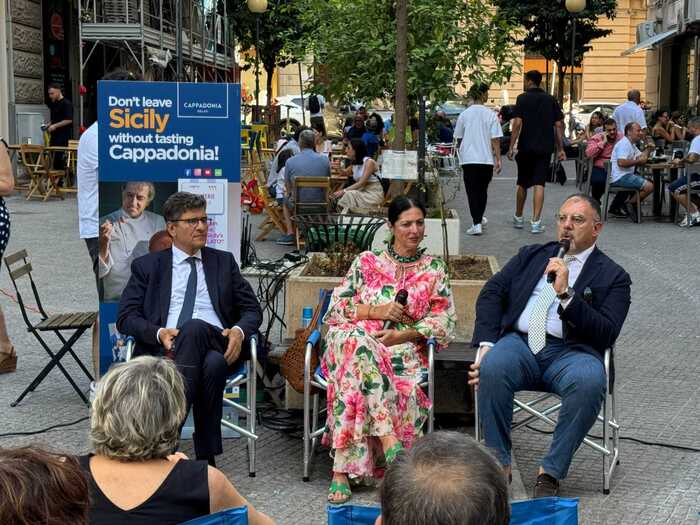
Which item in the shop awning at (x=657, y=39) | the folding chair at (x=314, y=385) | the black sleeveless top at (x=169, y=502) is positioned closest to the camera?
the black sleeveless top at (x=169, y=502)

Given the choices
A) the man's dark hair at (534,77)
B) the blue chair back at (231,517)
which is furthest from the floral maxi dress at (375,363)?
the man's dark hair at (534,77)

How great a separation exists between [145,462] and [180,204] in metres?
2.79

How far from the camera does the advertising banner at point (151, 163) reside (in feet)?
21.7

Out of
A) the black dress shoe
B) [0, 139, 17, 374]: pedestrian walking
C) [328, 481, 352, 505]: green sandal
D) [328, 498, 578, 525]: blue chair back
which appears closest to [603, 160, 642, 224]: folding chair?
[0, 139, 17, 374]: pedestrian walking

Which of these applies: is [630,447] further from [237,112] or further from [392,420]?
[237,112]

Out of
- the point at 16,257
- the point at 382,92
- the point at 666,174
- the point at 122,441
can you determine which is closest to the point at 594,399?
the point at 122,441

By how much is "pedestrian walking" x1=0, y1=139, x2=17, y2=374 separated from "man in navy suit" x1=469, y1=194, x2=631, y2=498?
330 cm

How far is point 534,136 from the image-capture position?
14.6 metres

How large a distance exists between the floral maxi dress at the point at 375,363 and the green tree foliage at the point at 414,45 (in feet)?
16.0

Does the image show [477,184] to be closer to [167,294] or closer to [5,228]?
[5,228]

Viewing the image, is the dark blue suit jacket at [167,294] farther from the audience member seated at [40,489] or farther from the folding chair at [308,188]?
the folding chair at [308,188]

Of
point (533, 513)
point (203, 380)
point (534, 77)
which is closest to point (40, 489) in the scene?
point (533, 513)

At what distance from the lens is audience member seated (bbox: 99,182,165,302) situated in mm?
6629

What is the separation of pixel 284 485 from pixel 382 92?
21.5 ft
